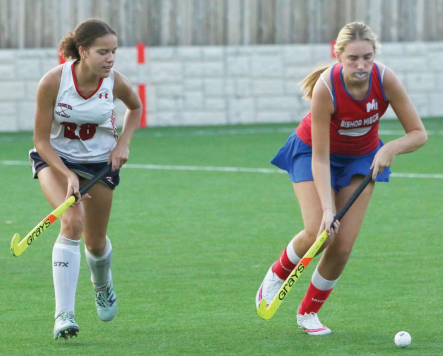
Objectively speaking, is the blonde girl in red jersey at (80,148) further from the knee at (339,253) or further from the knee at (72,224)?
the knee at (339,253)

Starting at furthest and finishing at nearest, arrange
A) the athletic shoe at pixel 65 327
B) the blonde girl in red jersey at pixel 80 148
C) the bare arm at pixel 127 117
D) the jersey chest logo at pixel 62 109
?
the bare arm at pixel 127 117 → the jersey chest logo at pixel 62 109 → the blonde girl in red jersey at pixel 80 148 → the athletic shoe at pixel 65 327

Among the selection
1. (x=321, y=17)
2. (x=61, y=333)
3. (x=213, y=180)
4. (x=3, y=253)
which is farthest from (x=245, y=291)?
(x=321, y=17)

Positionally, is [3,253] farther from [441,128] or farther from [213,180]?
[441,128]

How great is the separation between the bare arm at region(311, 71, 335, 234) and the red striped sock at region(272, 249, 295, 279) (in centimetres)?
42

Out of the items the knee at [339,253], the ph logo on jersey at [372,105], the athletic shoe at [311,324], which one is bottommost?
the athletic shoe at [311,324]

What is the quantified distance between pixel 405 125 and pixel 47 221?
171cm

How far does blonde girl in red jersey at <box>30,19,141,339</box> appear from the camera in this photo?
14.0ft

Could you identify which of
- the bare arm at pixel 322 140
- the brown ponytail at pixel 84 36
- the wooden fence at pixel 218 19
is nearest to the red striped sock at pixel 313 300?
the bare arm at pixel 322 140

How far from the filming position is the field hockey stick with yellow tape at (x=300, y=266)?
13.4ft

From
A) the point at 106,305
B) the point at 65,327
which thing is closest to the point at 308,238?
the point at 106,305

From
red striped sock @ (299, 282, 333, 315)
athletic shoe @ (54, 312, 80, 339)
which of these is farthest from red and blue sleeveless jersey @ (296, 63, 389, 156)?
athletic shoe @ (54, 312, 80, 339)

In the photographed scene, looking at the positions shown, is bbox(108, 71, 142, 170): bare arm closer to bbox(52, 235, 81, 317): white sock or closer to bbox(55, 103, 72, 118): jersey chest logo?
bbox(55, 103, 72, 118): jersey chest logo

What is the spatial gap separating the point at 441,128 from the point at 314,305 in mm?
10723

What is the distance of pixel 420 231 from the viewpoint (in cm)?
677
